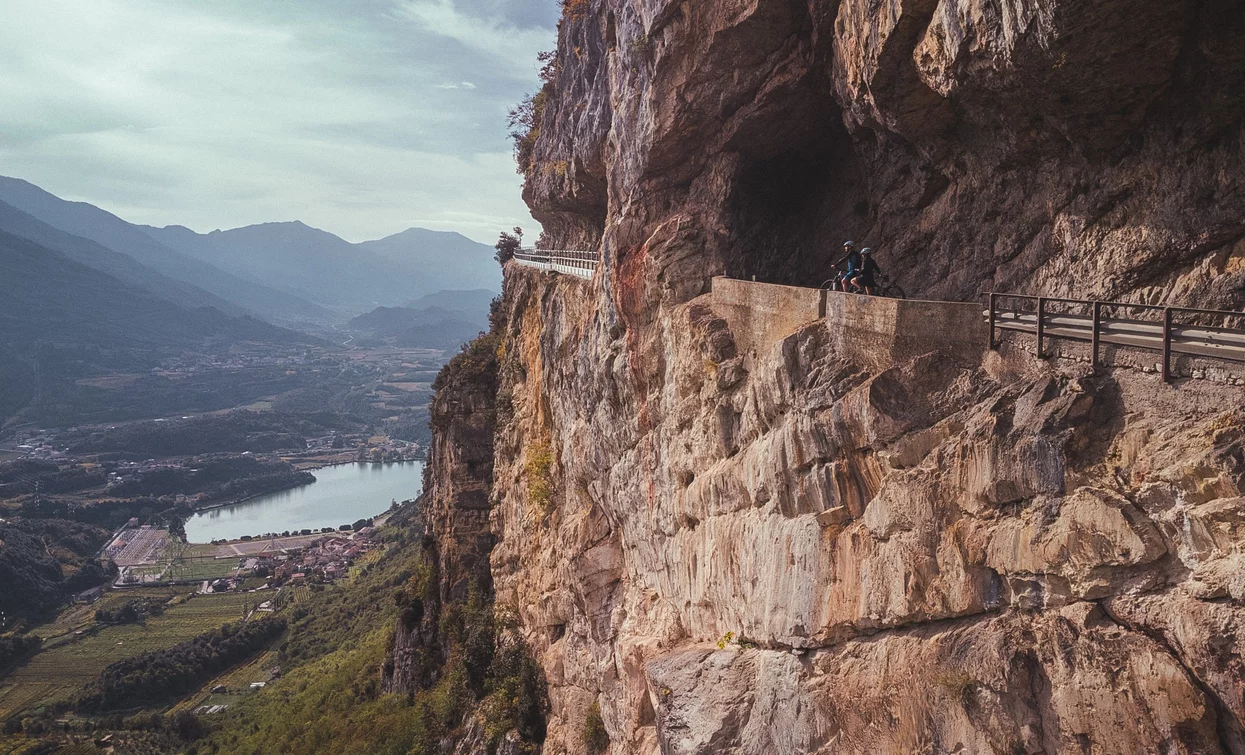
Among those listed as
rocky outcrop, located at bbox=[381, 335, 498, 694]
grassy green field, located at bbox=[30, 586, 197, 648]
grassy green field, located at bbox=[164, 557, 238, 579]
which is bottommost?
grassy green field, located at bbox=[30, 586, 197, 648]

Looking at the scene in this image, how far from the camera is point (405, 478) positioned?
144000 mm

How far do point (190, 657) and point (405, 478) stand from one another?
84.5 meters

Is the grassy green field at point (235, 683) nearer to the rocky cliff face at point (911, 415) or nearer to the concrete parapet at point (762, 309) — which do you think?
the rocky cliff face at point (911, 415)

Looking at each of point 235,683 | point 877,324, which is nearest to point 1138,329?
point 877,324

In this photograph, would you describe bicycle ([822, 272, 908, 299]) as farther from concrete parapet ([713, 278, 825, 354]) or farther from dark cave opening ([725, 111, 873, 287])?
dark cave opening ([725, 111, 873, 287])

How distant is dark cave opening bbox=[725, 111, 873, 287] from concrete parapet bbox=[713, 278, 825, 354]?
2.50m

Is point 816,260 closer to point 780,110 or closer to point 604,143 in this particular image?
point 780,110

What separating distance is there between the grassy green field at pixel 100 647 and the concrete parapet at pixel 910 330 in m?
74.2

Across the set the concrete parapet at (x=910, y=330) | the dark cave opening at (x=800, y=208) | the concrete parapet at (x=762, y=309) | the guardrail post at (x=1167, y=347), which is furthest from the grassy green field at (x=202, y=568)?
the guardrail post at (x=1167, y=347)

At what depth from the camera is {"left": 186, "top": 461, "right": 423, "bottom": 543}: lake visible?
11325cm

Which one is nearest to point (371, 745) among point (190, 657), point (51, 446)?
point (190, 657)

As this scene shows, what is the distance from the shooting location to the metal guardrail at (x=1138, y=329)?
602 centimetres

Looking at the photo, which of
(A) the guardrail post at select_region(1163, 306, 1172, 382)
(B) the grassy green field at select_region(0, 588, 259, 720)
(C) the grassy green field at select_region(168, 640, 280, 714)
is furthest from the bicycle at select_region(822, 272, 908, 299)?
(B) the grassy green field at select_region(0, 588, 259, 720)

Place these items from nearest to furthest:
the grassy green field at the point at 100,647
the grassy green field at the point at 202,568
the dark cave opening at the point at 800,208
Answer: the dark cave opening at the point at 800,208 → the grassy green field at the point at 100,647 → the grassy green field at the point at 202,568
